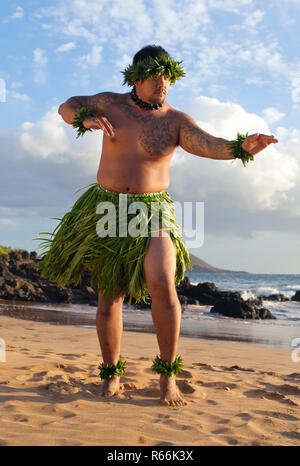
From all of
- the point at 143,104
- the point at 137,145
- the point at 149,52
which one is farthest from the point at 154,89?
the point at 137,145

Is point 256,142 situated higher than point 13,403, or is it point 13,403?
point 256,142

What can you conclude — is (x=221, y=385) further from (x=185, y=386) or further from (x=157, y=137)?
(x=157, y=137)

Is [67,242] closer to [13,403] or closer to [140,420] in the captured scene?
[13,403]

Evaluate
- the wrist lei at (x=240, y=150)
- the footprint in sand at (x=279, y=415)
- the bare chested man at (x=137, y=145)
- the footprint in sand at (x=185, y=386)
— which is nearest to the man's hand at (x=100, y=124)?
the bare chested man at (x=137, y=145)

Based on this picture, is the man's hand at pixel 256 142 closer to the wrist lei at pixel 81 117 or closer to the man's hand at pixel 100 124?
the man's hand at pixel 100 124

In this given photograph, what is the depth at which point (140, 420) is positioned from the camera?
7.22 feet

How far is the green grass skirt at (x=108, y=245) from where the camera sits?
2.72 metres

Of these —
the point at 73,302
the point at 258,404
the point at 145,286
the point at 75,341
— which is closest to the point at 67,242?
the point at 145,286

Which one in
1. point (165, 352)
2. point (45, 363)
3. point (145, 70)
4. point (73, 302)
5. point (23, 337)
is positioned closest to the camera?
point (165, 352)

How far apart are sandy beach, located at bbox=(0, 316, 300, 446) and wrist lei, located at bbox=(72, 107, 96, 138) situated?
168 cm

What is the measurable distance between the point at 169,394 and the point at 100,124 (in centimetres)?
168

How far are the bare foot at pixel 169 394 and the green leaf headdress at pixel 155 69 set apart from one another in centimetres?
191

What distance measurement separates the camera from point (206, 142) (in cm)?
282

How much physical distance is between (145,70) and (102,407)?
2083mm
